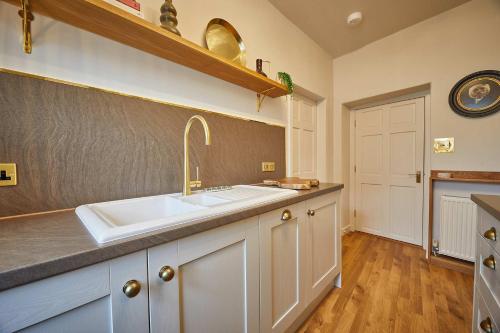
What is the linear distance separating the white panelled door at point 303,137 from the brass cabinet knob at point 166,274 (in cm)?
163

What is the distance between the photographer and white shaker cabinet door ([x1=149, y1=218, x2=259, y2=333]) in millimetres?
550

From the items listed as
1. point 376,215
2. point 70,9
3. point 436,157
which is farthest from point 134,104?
point 376,215

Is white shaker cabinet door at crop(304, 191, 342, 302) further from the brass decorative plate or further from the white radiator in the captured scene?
the white radiator

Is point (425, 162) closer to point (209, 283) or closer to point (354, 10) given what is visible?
point (354, 10)

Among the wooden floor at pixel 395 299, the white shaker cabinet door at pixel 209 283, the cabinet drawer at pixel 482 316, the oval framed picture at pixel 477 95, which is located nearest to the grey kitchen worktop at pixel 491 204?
the cabinet drawer at pixel 482 316

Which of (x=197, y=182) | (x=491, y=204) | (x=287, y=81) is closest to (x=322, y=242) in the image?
(x=491, y=204)

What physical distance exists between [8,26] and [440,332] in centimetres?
268

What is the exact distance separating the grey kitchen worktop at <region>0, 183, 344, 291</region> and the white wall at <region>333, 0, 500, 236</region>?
98.2 inches

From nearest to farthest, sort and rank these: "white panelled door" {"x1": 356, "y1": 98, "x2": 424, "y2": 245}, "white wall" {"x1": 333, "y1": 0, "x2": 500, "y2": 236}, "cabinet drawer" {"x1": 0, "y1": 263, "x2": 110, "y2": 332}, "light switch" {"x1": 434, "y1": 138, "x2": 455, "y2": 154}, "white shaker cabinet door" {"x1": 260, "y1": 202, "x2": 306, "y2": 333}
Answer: "cabinet drawer" {"x1": 0, "y1": 263, "x2": 110, "y2": 332} → "white shaker cabinet door" {"x1": 260, "y1": 202, "x2": 306, "y2": 333} → "white wall" {"x1": 333, "y1": 0, "x2": 500, "y2": 236} → "light switch" {"x1": 434, "y1": 138, "x2": 455, "y2": 154} → "white panelled door" {"x1": 356, "y1": 98, "x2": 424, "y2": 245}

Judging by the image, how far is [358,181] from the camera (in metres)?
2.92

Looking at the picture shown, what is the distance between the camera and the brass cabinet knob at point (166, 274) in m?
0.53

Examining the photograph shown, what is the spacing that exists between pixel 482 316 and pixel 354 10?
247 cm

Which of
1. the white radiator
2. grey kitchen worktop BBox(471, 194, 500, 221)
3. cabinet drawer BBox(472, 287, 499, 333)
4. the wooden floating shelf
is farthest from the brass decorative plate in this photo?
the white radiator

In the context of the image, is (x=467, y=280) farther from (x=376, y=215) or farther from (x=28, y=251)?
(x=28, y=251)
